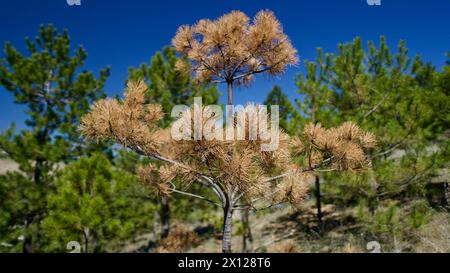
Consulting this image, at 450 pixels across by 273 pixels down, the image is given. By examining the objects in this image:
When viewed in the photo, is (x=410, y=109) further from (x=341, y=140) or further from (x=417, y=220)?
(x=341, y=140)

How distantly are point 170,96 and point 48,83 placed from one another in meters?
4.46

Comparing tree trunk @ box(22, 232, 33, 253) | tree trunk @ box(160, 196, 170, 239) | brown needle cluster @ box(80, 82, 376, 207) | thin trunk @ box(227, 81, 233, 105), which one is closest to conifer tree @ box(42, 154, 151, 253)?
tree trunk @ box(160, 196, 170, 239)

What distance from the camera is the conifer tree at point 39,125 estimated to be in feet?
31.5

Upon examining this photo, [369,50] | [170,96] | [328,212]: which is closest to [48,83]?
[170,96]

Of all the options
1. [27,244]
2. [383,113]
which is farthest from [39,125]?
[383,113]

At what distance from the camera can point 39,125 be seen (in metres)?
10.0

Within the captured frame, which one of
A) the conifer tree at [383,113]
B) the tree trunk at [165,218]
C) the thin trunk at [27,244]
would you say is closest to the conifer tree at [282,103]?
the conifer tree at [383,113]

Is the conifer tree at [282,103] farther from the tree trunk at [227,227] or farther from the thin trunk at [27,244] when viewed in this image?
the thin trunk at [27,244]

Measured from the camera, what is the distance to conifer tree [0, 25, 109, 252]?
961 cm

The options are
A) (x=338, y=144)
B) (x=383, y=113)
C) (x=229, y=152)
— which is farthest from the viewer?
(x=383, y=113)

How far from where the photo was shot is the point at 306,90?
10.5 metres

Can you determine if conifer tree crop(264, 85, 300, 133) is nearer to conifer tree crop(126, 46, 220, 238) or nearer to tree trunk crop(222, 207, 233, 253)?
conifer tree crop(126, 46, 220, 238)

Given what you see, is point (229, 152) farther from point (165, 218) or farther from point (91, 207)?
point (165, 218)

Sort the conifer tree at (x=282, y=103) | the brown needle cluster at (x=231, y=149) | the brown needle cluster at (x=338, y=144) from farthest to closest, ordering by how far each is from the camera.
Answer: the conifer tree at (x=282, y=103), the brown needle cluster at (x=338, y=144), the brown needle cluster at (x=231, y=149)
